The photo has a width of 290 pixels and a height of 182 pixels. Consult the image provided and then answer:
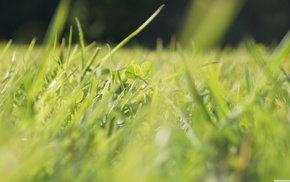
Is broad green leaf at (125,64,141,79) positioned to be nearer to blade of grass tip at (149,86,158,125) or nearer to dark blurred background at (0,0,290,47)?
blade of grass tip at (149,86,158,125)

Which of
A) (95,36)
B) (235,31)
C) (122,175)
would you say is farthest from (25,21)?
(122,175)

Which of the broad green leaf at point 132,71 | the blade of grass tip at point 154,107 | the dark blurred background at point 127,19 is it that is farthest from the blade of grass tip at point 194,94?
the dark blurred background at point 127,19

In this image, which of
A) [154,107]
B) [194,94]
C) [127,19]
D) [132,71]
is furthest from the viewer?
[127,19]

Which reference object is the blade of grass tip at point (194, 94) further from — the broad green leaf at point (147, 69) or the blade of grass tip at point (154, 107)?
the broad green leaf at point (147, 69)

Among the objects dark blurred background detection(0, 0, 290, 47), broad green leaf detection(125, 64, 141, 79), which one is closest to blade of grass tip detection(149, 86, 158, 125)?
broad green leaf detection(125, 64, 141, 79)

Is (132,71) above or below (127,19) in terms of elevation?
above

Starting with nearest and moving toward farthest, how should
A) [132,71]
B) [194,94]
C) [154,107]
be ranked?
[194,94], [154,107], [132,71]

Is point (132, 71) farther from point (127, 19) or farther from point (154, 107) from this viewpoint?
point (127, 19)

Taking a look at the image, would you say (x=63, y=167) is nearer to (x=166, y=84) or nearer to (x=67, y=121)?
(x=67, y=121)

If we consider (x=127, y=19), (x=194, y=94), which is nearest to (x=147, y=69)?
(x=194, y=94)
